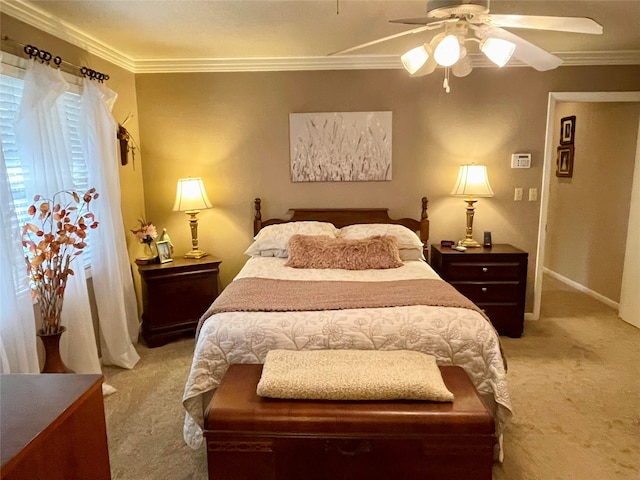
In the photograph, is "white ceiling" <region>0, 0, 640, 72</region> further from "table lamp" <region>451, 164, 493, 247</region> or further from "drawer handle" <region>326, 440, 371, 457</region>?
"drawer handle" <region>326, 440, 371, 457</region>

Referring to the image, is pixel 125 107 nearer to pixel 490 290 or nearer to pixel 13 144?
pixel 13 144

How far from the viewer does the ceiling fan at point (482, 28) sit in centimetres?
188

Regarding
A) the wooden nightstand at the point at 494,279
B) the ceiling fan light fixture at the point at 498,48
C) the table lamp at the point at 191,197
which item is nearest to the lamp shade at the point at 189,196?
the table lamp at the point at 191,197

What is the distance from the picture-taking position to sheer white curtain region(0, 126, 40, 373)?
2111mm

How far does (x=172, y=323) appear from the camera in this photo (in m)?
3.68

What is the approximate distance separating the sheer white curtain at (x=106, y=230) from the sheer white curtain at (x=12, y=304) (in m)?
0.85

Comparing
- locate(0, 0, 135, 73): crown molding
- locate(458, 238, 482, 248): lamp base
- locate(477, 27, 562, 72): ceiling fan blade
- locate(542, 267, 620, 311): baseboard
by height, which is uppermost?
locate(0, 0, 135, 73): crown molding

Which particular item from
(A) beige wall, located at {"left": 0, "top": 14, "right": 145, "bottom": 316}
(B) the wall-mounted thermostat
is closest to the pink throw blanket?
(A) beige wall, located at {"left": 0, "top": 14, "right": 145, "bottom": 316}

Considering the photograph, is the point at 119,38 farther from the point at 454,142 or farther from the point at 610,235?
the point at 610,235

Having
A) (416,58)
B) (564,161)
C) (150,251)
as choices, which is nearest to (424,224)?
(416,58)

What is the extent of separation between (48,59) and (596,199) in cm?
514

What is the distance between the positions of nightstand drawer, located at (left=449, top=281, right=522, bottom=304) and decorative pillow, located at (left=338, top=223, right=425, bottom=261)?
0.45 meters

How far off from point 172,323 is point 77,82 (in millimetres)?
1921

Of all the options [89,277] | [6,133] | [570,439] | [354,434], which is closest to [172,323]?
[89,277]
